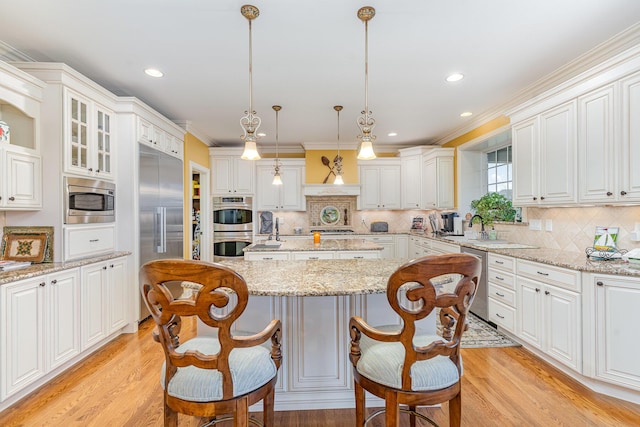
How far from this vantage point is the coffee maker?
519cm

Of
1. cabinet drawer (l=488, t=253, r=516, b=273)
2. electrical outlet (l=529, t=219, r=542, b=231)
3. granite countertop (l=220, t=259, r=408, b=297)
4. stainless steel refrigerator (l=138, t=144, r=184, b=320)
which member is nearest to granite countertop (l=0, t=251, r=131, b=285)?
stainless steel refrigerator (l=138, t=144, r=184, b=320)

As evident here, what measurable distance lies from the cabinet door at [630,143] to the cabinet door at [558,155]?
37cm

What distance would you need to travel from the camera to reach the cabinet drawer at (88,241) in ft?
8.45

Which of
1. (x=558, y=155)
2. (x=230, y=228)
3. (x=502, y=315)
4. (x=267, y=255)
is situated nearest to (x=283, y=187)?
(x=230, y=228)

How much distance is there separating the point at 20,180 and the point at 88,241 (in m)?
0.70

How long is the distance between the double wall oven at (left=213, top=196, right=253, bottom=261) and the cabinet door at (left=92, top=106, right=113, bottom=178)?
8.25 feet

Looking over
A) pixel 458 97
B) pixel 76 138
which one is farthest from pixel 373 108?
pixel 76 138

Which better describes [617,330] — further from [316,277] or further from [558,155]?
[316,277]

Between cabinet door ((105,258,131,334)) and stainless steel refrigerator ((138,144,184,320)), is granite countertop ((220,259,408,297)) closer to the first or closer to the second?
cabinet door ((105,258,131,334))

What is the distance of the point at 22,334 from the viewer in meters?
2.00

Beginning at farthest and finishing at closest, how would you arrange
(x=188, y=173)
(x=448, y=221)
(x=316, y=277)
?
(x=448, y=221) < (x=188, y=173) < (x=316, y=277)

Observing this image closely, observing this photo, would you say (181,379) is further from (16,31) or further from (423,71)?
(423,71)

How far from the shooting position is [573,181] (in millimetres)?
2582

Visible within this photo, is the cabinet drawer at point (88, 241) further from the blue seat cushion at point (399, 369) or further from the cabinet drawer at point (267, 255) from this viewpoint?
the blue seat cushion at point (399, 369)
